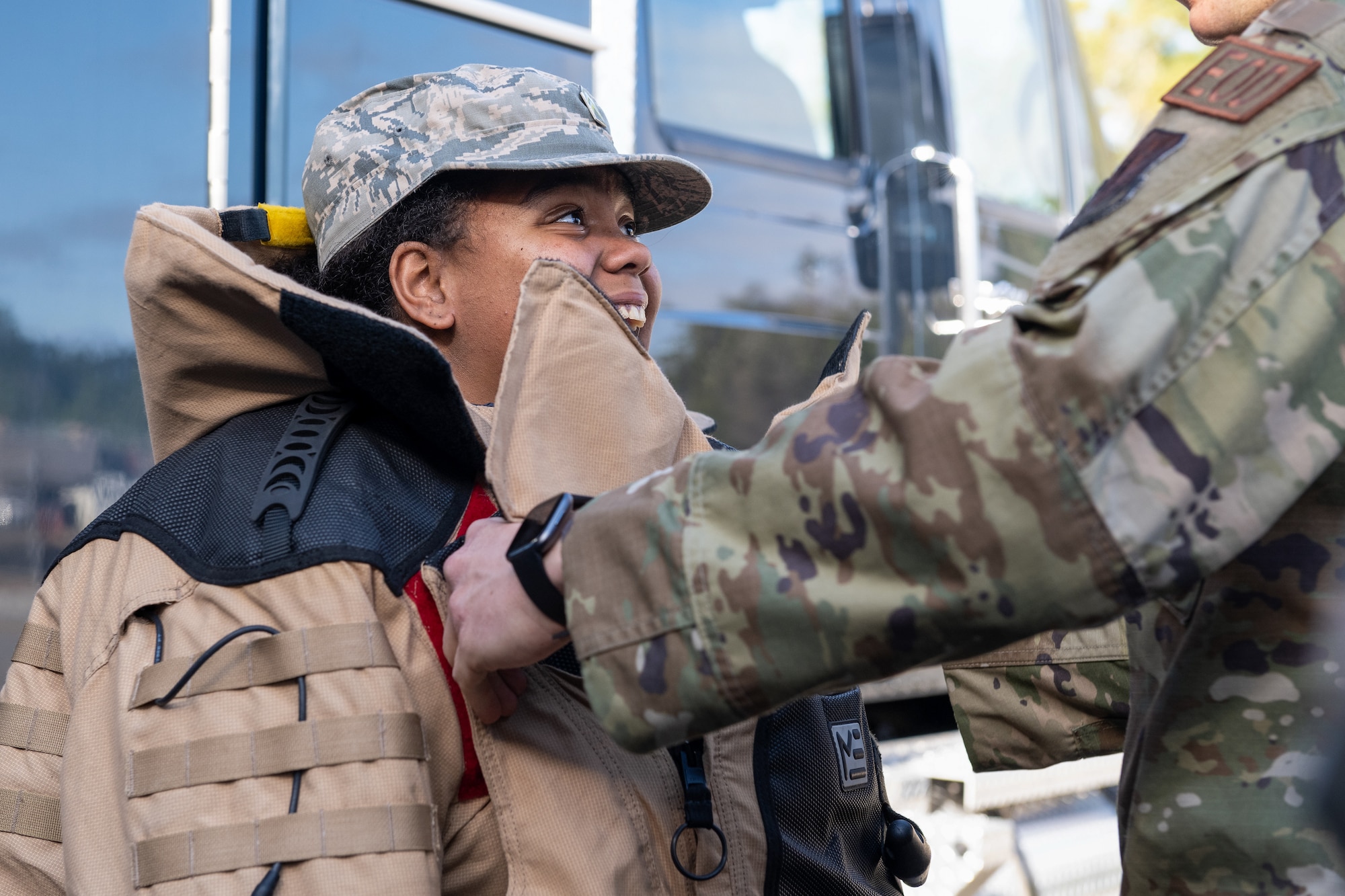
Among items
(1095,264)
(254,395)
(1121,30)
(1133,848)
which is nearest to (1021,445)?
(1095,264)

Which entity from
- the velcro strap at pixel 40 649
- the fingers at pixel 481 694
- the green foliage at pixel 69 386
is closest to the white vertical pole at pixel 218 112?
the green foliage at pixel 69 386

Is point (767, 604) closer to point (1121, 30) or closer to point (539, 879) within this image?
point (539, 879)

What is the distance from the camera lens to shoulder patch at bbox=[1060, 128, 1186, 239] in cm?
104

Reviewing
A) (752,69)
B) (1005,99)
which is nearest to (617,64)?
(752,69)

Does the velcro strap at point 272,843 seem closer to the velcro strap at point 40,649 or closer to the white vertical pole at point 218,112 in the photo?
the velcro strap at point 40,649

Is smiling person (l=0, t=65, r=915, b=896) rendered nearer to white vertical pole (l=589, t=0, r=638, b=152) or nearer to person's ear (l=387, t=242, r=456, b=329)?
person's ear (l=387, t=242, r=456, b=329)

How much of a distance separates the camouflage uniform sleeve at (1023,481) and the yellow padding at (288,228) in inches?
39.2

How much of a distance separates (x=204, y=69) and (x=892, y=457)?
163cm

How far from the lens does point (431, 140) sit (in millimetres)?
1712

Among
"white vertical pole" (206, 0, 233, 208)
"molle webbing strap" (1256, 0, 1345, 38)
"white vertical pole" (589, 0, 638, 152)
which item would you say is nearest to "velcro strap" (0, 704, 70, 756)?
"white vertical pole" (206, 0, 233, 208)

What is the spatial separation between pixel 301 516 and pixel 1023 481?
0.76 m

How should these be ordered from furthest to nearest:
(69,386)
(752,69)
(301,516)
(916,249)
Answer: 1. (916,249)
2. (752,69)
3. (69,386)
4. (301,516)

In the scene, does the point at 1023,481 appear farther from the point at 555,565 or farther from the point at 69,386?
the point at 69,386

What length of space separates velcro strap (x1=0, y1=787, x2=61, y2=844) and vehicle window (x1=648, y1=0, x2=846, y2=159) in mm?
2090
